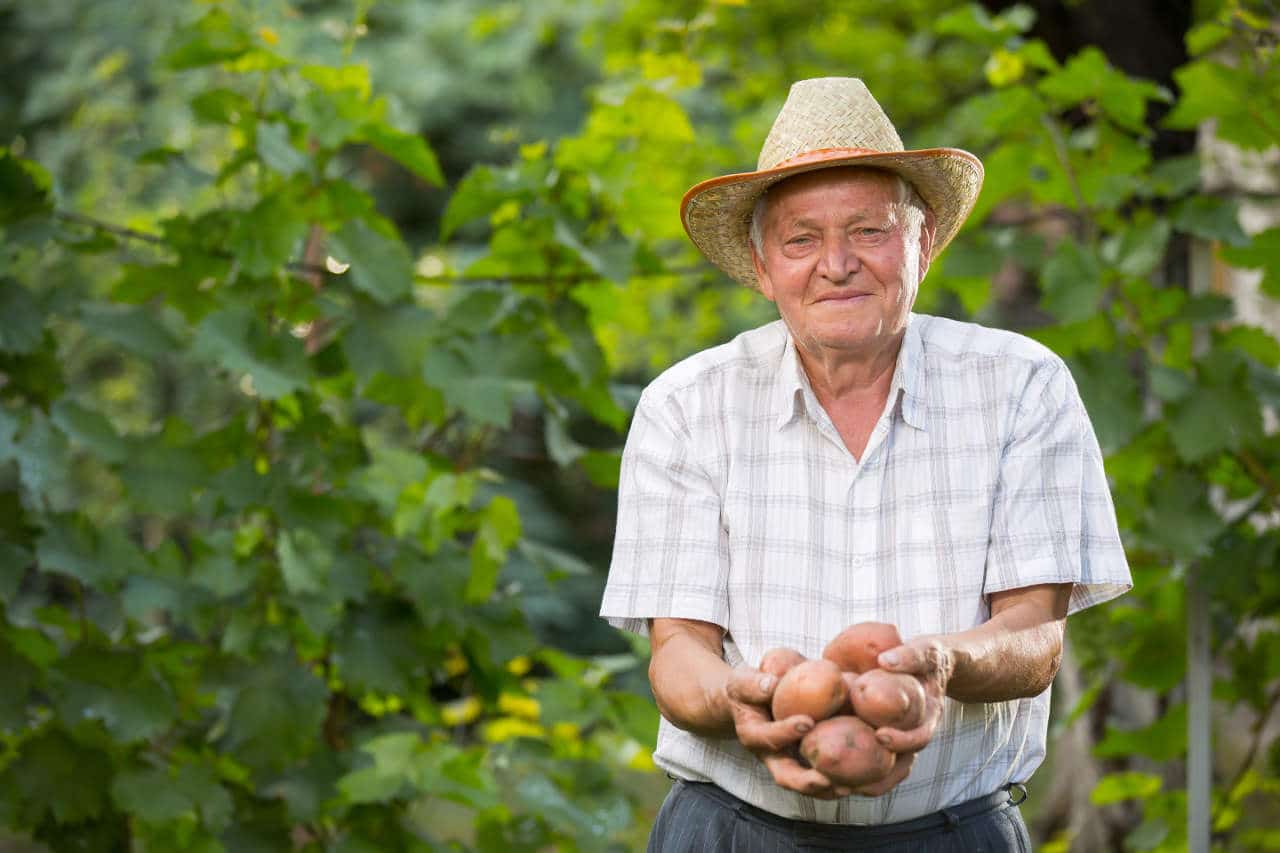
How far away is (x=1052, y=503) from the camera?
1869 mm

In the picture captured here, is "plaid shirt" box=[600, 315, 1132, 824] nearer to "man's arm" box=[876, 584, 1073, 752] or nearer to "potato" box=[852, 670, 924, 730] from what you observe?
"man's arm" box=[876, 584, 1073, 752]

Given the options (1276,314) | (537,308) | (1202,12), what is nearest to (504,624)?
(537,308)

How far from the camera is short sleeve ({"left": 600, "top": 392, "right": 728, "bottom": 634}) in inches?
75.1

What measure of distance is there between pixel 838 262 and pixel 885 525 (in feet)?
1.12

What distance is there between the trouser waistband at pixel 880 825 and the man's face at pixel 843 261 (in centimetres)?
60

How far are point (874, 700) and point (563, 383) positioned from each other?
2006 mm

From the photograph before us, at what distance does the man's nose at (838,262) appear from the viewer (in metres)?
1.91

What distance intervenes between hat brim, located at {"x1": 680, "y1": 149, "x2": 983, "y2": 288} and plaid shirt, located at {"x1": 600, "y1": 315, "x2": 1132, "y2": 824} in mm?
217

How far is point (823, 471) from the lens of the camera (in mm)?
1948

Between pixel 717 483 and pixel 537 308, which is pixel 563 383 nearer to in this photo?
pixel 537 308

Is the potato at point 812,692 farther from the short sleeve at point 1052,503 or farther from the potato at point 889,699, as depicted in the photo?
the short sleeve at point 1052,503

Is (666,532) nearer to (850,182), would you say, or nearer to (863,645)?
(863,645)

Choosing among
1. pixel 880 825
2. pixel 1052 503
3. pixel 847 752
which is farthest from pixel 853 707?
pixel 1052 503

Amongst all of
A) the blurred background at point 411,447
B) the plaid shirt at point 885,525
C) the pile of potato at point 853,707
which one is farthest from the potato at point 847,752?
the blurred background at point 411,447
